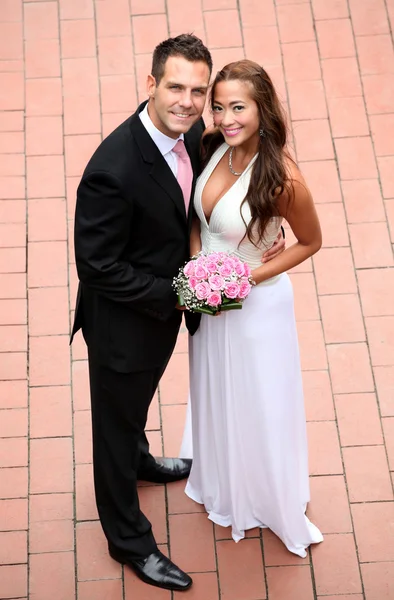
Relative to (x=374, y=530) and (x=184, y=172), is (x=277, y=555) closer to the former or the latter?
(x=374, y=530)

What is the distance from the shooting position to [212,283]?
3449 millimetres

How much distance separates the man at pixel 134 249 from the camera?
3285 millimetres

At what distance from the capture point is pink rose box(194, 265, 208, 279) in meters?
3.45

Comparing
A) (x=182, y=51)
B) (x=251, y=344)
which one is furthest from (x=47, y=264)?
(x=182, y=51)

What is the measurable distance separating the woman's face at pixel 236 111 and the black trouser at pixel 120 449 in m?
1.01

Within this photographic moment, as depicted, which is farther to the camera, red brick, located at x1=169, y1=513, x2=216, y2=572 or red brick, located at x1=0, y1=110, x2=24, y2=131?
red brick, located at x1=0, y1=110, x2=24, y2=131

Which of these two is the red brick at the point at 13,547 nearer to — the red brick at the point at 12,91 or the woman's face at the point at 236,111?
the woman's face at the point at 236,111

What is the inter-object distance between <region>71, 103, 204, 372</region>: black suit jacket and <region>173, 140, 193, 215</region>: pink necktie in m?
0.06

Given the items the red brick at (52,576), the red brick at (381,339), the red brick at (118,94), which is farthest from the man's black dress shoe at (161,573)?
the red brick at (118,94)

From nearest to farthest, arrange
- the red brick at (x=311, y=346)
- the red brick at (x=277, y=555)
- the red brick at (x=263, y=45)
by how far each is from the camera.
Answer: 1. the red brick at (x=277, y=555)
2. the red brick at (x=311, y=346)
3. the red brick at (x=263, y=45)

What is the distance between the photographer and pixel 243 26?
6305 mm

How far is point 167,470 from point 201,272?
143 centimetres

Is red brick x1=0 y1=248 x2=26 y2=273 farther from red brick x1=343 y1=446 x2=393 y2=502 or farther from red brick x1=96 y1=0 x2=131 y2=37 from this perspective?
red brick x1=343 y1=446 x2=393 y2=502

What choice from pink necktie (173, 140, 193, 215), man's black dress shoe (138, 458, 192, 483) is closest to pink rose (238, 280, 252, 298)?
pink necktie (173, 140, 193, 215)
